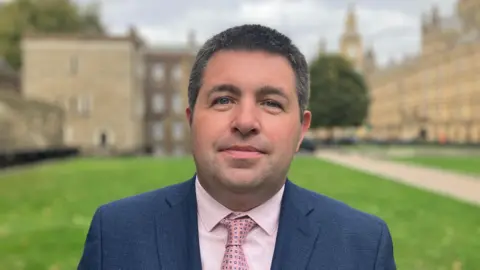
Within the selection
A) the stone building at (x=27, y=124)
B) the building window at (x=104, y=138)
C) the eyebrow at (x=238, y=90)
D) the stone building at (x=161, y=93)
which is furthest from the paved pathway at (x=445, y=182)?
the stone building at (x=161, y=93)

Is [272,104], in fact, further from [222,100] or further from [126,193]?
[126,193]

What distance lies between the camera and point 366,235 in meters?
2.12

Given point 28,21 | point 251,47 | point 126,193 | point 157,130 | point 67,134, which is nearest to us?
point 251,47

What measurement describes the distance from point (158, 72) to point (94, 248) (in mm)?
59504

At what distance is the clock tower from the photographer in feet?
381

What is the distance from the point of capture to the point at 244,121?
1965 mm

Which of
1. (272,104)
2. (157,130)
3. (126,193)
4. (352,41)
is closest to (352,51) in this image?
(352,41)

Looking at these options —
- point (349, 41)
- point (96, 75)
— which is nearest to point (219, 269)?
point (96, 75)

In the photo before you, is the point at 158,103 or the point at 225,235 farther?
the point at 158,103

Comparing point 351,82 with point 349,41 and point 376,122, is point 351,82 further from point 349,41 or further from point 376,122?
point 349,41

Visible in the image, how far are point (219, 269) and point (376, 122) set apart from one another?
10985 centimetres

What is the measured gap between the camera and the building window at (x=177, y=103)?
6034cm

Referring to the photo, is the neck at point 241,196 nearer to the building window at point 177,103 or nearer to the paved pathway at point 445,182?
the paved pathway at point 445,182

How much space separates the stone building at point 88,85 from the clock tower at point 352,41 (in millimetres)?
71040
